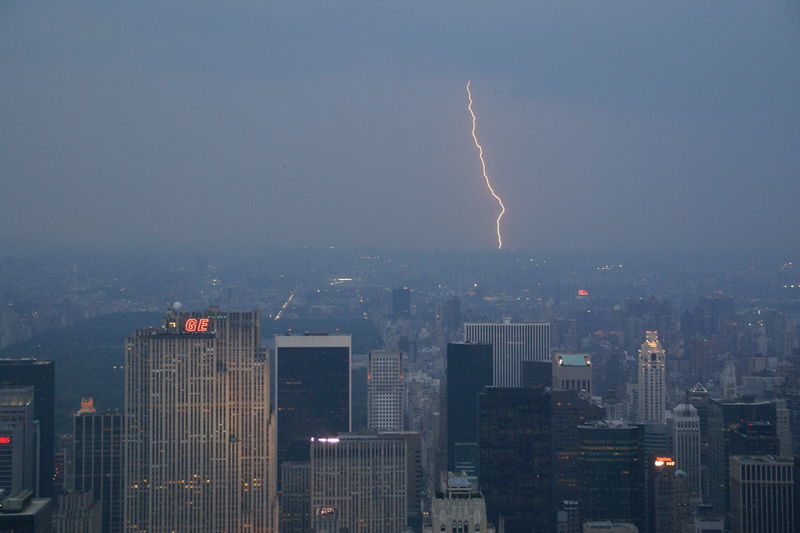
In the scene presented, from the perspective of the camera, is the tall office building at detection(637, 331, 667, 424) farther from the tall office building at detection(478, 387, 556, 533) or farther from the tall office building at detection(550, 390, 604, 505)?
the tall office building at detection(478, 387, 556, 533)

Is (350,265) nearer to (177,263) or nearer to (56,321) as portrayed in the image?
(177,263)

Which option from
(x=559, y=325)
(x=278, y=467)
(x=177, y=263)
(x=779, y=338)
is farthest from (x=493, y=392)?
(x=177, y=263)

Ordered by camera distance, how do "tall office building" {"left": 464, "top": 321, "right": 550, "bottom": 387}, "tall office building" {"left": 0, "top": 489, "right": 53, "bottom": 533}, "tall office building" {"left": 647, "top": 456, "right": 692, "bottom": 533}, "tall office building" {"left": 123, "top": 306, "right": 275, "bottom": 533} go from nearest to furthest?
"tall office building" {"left": 0, "top": 489, "right": 53, "bottom": 533} → "tall office building" {"left": 647, "top": 456, "right": 692, "bottom": 533} → "tall office building" {"left": 123, "top": 306, "right": 275, "bottom": 533} → "tall office building" {"left": 464, "top": 321, "right": 550, "bottom": 387}

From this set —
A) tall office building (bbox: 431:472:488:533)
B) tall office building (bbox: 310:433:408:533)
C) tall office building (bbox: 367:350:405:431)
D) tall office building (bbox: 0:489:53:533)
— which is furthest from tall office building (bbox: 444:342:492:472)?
tall office building (bbox: 431:472:488:533)

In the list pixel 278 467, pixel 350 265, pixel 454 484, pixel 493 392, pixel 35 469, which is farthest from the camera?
pixel 493 392

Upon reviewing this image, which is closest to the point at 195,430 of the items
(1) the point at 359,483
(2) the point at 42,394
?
(2) the point at 42,394

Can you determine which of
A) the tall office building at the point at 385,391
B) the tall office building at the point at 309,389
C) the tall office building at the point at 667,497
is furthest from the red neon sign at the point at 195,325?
the tall office building at the point at 667,497
